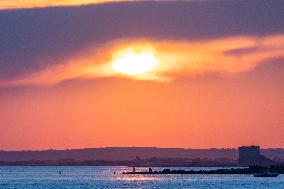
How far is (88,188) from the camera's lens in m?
170

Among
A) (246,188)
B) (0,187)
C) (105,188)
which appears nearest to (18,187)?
(0,187)

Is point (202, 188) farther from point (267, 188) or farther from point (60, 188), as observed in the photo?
point (60, 188)

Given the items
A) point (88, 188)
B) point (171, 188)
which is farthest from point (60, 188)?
point (171, 188)

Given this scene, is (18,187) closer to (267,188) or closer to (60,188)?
(60,188)

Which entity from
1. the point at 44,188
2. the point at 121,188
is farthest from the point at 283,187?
the point at 44,188

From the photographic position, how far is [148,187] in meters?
173

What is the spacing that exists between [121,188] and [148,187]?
4.96m

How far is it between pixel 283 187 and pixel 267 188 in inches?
107

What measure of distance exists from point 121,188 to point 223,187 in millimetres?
16798

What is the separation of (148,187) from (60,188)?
48.3 ft

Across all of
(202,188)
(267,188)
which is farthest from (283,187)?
(202,188)

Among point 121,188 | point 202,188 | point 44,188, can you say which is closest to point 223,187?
point 202,188

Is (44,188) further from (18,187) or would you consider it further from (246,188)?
(246,188)

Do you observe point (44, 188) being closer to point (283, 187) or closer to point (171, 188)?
point (171, 188)
